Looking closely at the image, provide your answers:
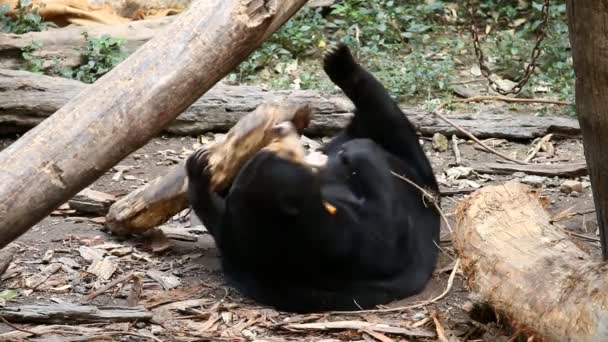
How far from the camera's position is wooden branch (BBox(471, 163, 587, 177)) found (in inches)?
280

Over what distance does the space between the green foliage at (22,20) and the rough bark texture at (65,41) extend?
0.28 meters

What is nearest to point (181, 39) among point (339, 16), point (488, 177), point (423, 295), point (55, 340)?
point (55, 340)

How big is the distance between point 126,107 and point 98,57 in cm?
569

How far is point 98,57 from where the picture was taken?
30.0 ft

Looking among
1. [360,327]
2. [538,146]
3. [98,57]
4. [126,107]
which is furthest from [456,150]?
[126,107]

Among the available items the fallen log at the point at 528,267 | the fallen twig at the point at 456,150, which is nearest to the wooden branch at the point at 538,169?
the fallen twig at the point at 456,150

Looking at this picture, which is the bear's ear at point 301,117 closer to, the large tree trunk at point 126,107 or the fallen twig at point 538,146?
the large tree trunk at point 126,107

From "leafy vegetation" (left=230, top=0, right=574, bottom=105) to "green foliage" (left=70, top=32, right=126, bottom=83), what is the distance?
1.20 m

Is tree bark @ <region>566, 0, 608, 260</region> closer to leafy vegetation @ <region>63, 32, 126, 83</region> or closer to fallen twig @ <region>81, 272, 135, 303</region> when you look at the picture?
fallen twig @ <region>81, 272, 135, 303</region>

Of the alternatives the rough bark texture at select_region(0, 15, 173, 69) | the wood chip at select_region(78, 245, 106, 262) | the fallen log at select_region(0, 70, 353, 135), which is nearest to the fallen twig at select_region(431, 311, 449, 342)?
the wood chip at select_region(78, 245, 106, 262)

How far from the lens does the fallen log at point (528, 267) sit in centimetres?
383

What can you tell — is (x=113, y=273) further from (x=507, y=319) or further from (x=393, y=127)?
(x=507, y=319)

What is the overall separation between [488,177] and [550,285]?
10.7 ft

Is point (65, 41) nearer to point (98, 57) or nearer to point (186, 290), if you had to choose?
point (98, 57)
